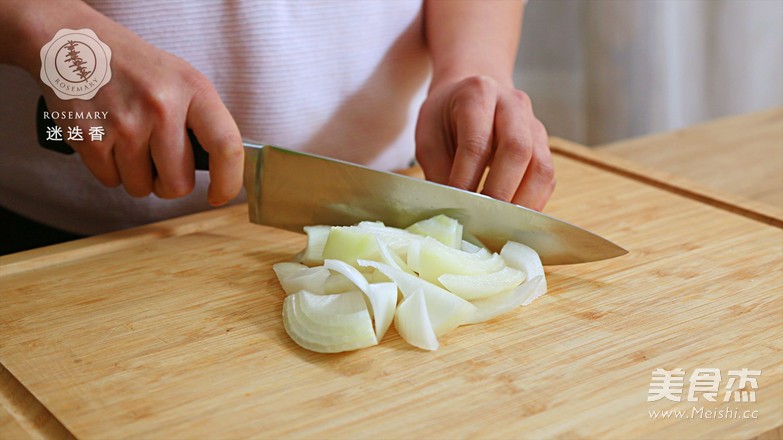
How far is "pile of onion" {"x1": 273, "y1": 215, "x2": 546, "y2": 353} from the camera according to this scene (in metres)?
0.81

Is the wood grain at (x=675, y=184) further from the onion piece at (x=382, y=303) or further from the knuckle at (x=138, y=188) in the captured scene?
the knuckle at (x=138, y=188)

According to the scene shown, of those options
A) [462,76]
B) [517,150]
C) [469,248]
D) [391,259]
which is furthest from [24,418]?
[462,76]

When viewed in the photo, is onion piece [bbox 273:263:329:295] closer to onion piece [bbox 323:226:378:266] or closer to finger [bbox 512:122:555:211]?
onion piece [bbox 323:226:378:266]

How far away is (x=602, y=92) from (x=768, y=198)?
4.80ft

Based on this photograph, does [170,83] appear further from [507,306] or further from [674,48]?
[674,48]

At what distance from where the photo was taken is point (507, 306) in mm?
867

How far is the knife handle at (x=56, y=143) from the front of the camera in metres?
1.01

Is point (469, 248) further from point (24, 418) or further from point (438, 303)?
point (24, 418)

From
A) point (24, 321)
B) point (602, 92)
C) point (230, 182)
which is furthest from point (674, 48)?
point (24, 321)

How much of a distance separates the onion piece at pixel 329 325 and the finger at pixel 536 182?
293 millimetres

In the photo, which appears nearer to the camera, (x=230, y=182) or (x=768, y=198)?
(x=230, y=182)

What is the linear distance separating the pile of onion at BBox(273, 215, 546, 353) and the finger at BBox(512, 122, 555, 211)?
0.29ft

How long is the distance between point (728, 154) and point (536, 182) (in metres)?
0.52

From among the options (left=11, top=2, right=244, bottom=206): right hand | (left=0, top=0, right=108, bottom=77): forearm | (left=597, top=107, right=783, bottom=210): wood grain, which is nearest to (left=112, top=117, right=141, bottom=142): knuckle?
(left=11, top=2, right=244, bottom=206): right hand
